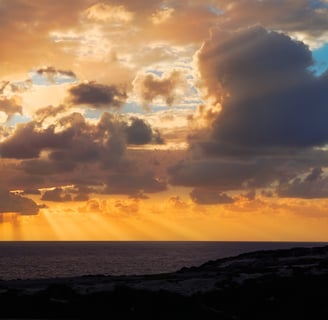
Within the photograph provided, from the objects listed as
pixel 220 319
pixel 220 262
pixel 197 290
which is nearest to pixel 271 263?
pixel 220 262

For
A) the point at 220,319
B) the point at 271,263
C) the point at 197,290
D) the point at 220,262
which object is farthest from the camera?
the point at 220,262

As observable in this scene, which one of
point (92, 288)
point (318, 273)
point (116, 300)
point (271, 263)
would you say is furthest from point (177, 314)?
point (271, 263)

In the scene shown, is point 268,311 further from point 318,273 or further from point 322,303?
point 318,273

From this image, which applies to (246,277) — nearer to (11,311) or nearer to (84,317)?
(84,317)

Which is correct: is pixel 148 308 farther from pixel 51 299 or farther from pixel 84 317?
pixel 51 299

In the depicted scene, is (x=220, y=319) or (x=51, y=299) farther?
(x=51, y=299)

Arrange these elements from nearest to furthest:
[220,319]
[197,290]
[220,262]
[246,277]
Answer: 1. [220,319]
2. [197,290]
3. [246,277]
4. [220,262]

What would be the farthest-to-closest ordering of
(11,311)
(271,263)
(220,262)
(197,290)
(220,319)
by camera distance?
(220,262), (271,263), (197,290), (11,311), (220,319)

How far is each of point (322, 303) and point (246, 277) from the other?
11.8 meters

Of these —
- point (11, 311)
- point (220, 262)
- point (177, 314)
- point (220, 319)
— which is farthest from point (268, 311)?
point (220, 262)

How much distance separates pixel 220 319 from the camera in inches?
1897

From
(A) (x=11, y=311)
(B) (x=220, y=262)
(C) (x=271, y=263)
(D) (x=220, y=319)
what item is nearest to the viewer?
(D) (x=220, y=319)

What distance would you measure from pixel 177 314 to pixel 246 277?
13367mm

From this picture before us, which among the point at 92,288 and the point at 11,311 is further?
the point at 92,288
